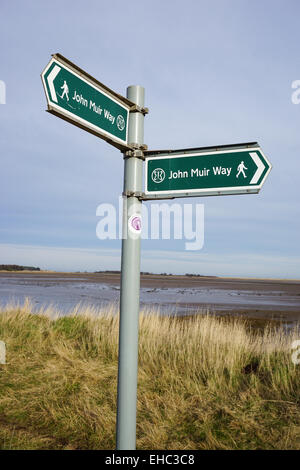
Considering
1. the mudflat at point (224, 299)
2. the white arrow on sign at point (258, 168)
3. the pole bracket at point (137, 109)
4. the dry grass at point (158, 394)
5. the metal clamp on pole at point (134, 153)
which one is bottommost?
the mudflat at point (224, 299)

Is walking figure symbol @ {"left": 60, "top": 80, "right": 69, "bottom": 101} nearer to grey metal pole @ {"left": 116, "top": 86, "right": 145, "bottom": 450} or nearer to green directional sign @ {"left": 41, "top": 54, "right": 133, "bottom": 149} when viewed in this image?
green directional sign @ {"left": 41, "top": 54, "right": 133, "bottom": 149}

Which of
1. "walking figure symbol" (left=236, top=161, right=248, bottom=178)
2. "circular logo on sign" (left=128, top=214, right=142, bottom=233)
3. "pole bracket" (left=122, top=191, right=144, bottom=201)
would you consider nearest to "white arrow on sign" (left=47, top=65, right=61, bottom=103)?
"pole bracket" (left=122, top=191, right=144, bottom=201)

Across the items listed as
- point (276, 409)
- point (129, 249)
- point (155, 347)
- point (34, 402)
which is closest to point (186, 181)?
point (129, 249)

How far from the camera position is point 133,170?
9.25 ft

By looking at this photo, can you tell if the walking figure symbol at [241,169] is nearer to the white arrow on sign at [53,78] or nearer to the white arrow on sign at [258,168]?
the white arrow on sign at [258,168]

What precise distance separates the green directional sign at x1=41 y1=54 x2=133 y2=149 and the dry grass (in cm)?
298

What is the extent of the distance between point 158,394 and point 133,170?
343 cm

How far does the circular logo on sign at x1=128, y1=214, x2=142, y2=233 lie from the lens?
9.02ft

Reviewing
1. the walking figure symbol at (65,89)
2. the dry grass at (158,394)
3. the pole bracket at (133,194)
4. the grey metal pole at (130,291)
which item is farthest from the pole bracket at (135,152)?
the dry grass at (158,394)

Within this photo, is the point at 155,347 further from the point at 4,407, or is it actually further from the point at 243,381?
the point at 4,407

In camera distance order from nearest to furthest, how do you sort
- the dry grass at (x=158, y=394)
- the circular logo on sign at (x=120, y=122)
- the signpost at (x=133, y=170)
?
the signpost at (x=133, y=170), the circular logo on sign at (x=120, y=122), the dry grass at (x=158, y=394)

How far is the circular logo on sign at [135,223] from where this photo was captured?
9.02 feet

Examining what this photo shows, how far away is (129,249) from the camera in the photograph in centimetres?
275

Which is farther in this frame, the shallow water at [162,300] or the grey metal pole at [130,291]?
the shallow water at [162,300]
